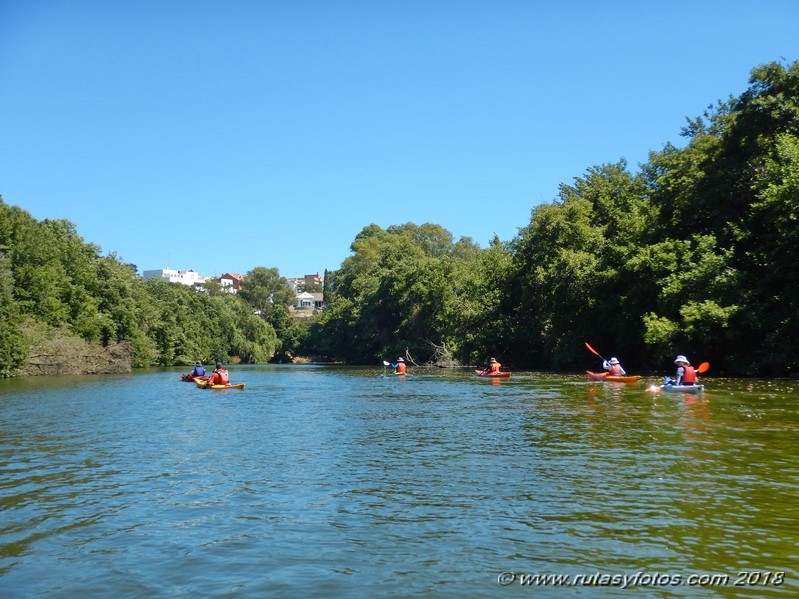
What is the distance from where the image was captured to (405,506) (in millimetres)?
10664

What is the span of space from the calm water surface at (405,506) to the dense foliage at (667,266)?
1454cm

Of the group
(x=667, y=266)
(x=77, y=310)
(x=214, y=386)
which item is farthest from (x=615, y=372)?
(x=77, y=310)

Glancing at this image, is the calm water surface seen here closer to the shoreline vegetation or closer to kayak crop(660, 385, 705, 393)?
kayak crop(660, 385, 705, 393)

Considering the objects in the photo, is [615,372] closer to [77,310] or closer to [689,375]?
[689,375]

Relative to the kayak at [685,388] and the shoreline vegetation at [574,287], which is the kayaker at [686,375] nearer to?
the kayak at [685,388]

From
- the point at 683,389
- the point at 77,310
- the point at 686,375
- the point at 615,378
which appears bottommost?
the point at 683,389

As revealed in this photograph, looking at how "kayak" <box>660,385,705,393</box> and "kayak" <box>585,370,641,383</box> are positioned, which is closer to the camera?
"kayak" <box>660,385,705,393</box>

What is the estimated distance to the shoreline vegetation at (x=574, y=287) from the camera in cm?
3506

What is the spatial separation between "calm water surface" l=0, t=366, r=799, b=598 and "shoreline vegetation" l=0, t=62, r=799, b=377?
49.2 feet

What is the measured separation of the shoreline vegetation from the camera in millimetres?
35062

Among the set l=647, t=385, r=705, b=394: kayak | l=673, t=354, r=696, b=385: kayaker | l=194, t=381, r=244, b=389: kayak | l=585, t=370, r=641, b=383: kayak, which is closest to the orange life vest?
l=673, t=354, r=696, b=385: kayaker

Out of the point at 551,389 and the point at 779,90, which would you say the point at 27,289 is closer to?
the point at 551,389

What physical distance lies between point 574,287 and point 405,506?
1614 inches

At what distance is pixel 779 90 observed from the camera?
36156 mm
